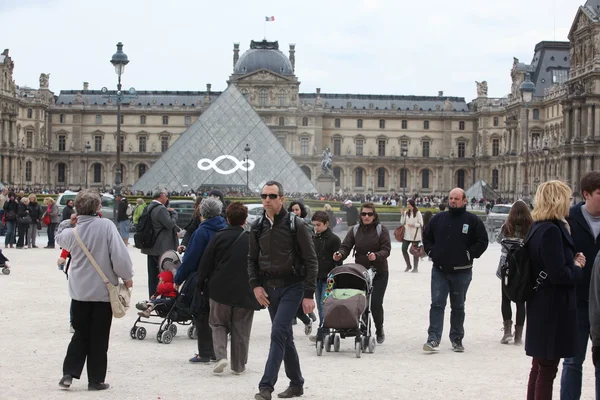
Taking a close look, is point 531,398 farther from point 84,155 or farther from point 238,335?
point 84,155

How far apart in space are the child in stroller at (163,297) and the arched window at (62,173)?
6681 centimetres

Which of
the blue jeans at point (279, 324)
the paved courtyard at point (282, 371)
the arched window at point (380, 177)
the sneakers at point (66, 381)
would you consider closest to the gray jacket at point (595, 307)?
the paved courtyard at point (282, 371)

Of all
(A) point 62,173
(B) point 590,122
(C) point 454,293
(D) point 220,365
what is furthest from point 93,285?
(A) point 62,173

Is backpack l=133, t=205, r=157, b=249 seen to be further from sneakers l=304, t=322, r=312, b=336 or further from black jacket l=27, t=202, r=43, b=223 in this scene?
black jacket l=27, t=202, r=43, b=223

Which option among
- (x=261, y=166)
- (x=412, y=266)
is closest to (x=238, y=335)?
(x=412, y=266)

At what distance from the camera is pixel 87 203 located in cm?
630

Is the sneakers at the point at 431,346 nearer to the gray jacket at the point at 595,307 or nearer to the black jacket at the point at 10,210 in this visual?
the gray jacket at the point at 595,307

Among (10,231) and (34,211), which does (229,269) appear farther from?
(10,231)

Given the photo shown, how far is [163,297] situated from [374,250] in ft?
6.26

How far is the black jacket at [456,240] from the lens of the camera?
7914 millimetres

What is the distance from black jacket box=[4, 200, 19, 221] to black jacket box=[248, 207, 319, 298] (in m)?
13.5

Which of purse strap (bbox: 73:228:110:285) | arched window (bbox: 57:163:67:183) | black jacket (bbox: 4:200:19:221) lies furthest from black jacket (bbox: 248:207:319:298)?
arched window (bbox: 57:163:67:183)

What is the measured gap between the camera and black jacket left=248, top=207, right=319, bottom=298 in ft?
19.6

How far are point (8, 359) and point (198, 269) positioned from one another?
167cm
